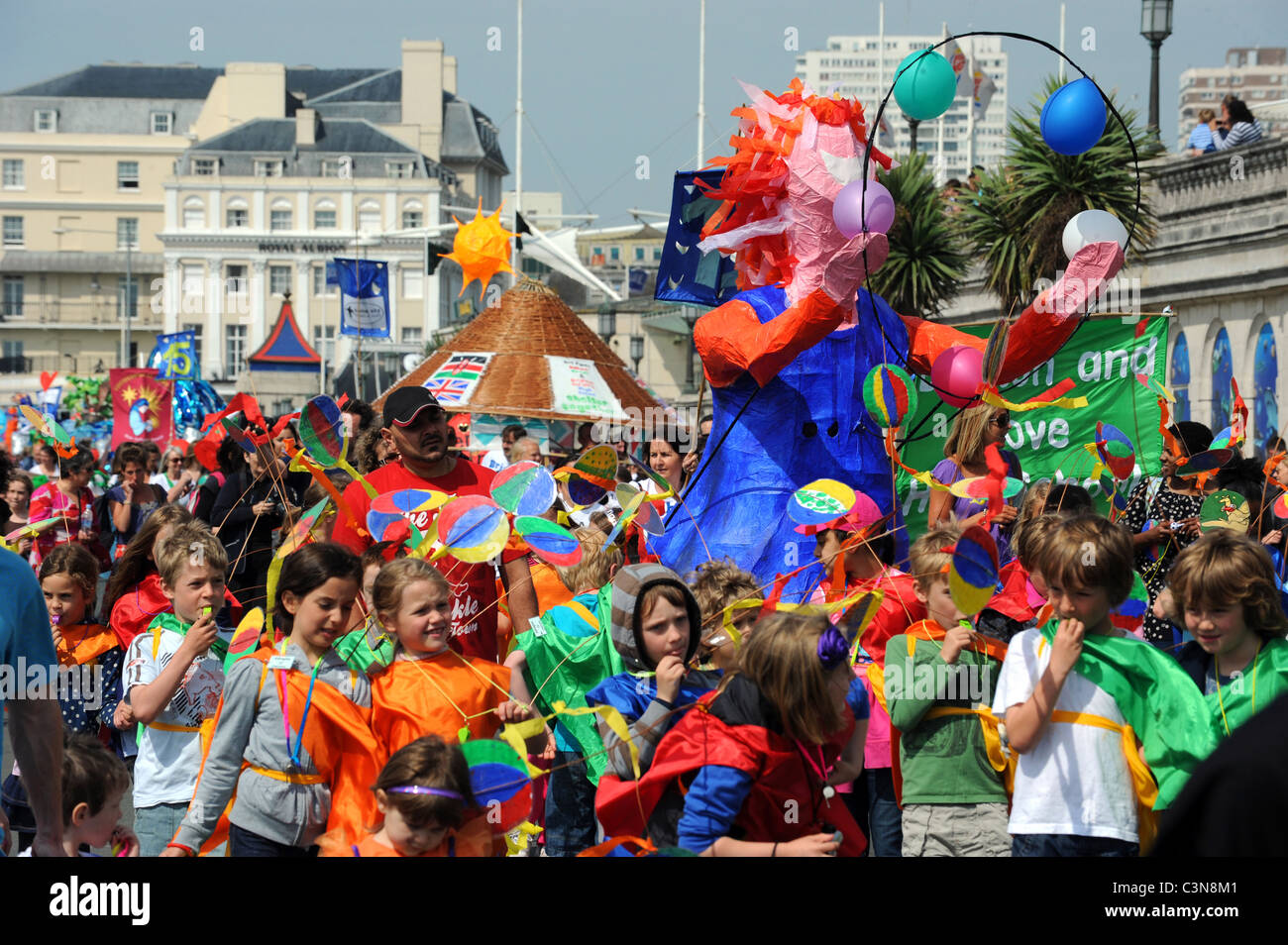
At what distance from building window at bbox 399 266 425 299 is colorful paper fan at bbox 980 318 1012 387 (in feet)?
204

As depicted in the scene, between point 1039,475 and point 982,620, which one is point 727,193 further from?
point 1039,475

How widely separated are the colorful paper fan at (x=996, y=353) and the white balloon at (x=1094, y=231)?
37 cm

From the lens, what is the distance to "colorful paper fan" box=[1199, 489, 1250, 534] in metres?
6.54

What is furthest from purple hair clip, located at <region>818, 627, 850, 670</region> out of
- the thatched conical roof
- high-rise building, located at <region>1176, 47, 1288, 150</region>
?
high-rise building, located at <region>1176, 47, 1288, 150</region>

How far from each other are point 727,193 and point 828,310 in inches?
36.6

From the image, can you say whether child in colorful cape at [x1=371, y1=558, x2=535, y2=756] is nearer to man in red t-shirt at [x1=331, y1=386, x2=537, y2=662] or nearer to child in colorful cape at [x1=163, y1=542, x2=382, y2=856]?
child in colorful cape at [x1=163, y1=542, x2=382, y2=856]

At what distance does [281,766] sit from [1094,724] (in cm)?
184

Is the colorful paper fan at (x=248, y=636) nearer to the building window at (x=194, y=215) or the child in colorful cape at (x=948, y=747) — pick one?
the child in colorful cape at (x=948, y=747)

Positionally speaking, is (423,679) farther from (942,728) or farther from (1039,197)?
(1039,197)

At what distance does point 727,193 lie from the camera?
6039 millimetres

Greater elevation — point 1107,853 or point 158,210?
point 158,210
